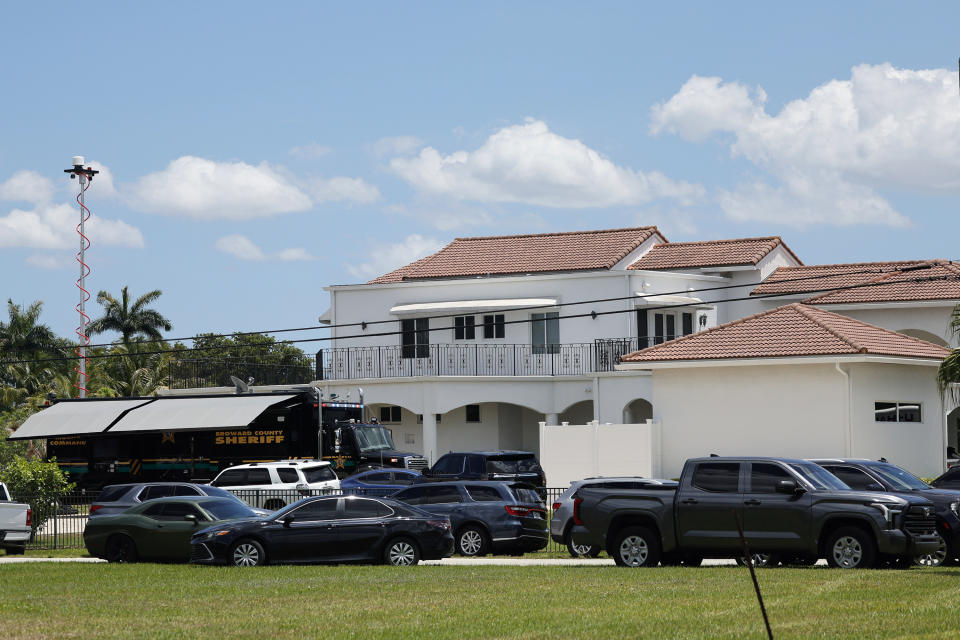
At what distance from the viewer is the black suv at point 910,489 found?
69.5ft

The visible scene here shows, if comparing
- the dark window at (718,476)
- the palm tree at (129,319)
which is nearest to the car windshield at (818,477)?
the dark window at (718,476)

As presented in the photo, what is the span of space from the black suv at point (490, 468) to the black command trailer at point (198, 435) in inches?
139

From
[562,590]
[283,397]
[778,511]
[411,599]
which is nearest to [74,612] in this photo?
[411,599]

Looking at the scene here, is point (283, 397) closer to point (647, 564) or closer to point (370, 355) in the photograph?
point (370, 355)

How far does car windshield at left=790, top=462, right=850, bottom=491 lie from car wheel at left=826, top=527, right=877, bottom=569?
0.73 m

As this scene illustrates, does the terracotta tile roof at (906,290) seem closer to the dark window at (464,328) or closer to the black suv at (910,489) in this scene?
the dark window at (464,328)

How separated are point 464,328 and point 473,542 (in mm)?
23539

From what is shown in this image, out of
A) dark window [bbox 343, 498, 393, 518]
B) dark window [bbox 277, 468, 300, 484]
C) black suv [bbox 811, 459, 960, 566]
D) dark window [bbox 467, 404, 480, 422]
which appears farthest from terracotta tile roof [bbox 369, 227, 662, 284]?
dark window [bbox 343, 498, 393, 518]

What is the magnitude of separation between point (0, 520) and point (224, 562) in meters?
8.52

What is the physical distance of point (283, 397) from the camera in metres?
38.2

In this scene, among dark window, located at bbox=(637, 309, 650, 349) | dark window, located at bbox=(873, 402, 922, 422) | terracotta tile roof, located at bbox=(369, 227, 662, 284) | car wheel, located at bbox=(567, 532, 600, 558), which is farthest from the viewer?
terracotta tile roof, located at bbox=(369, 227, 662, 284)

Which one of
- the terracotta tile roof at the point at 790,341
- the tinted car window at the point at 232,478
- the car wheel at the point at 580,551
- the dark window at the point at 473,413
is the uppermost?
the terracotta tile roof at the point at 790,341

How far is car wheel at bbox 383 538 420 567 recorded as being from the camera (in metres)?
22.8

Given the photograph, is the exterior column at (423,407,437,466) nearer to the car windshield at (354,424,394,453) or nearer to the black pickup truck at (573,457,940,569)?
the car windshield at (354,424,394,453)
